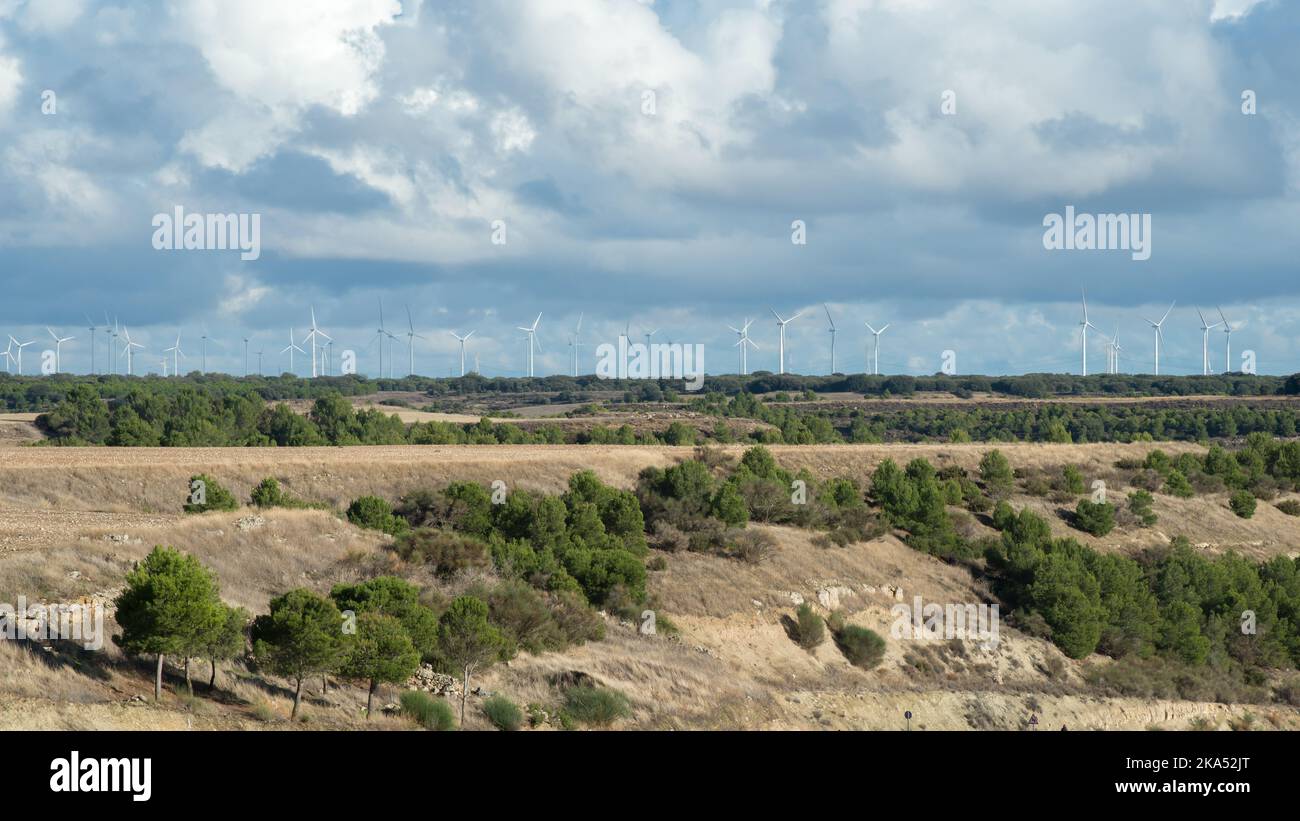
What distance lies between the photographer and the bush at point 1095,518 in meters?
73.9

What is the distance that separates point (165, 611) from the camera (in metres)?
26.7

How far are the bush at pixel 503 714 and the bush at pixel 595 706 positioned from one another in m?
1.80

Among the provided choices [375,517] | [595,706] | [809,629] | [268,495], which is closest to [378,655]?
[595,706]

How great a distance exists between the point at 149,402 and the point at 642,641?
66096mm

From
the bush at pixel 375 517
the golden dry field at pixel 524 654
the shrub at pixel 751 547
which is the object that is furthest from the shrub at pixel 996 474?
the bush at pixel 375 517

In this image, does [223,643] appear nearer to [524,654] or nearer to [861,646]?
[524,654]

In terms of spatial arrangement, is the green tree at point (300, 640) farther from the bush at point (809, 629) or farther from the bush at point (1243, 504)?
the bush at point (1243, 504)

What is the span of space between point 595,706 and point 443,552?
39.0ft

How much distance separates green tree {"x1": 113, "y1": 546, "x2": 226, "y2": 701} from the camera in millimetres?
26656

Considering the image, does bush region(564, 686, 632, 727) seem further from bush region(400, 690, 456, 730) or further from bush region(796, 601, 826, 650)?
bush region(796, 601, 826, 650)

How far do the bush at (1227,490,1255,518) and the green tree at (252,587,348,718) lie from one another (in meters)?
69.3

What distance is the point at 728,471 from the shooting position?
74.3m

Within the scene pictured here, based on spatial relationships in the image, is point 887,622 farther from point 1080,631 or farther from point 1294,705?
point 1294,705
